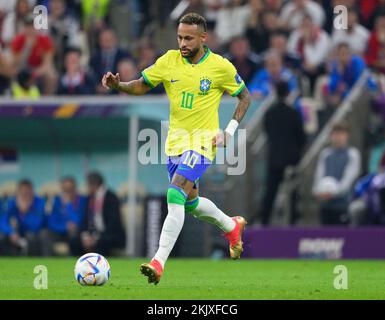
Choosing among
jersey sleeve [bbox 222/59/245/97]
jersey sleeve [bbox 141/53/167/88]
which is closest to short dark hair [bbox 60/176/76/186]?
jersey sleeve [bbox 141/53/167/88]

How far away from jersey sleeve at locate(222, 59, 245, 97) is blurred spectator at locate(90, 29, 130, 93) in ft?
28.7

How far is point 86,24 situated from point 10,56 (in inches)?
84.8

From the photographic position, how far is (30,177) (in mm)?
20391

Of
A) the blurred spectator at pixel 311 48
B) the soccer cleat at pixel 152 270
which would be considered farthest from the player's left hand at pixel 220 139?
the blurred spectator at pixel 311 48

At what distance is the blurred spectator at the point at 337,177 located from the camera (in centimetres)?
1834

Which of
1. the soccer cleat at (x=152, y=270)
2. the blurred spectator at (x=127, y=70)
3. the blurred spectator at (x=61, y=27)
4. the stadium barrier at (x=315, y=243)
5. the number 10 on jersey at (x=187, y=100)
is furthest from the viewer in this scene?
the blurred spectator at (x=61, y=27)

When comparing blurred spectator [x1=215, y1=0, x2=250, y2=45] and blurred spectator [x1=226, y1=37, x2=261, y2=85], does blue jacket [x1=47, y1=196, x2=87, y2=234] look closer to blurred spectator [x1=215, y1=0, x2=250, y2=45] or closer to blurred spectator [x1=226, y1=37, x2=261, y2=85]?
blurred spectator [x1=226, y1=37, x2=261, y2=85]

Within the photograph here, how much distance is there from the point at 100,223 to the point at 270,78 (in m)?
3.78

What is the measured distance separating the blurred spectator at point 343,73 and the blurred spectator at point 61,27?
201 inches

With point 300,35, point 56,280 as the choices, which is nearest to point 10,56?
point 300,35

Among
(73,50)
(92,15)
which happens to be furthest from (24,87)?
(92,15)

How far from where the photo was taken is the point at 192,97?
11.6 m

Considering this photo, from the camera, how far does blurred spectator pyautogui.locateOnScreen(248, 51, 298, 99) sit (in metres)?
19.3

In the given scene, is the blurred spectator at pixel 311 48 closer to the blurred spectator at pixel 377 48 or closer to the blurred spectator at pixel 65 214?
the blurred spectator at pixel 377 48
